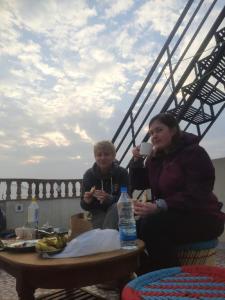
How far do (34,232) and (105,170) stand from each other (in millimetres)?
848

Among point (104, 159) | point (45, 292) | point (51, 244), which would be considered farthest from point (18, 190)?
point (51, 244)

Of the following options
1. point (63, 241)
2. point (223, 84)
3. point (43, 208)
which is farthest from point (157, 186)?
point (43, 208)

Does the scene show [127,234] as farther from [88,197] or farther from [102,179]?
[102,179]

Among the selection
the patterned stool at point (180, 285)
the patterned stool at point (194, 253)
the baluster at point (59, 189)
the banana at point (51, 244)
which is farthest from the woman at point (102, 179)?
the baluster at point (59, 189)

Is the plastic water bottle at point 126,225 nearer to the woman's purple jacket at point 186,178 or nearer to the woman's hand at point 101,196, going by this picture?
the woman's purple jacket at point 186,178

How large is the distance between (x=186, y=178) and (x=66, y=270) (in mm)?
848

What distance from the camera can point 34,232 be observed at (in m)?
1.89

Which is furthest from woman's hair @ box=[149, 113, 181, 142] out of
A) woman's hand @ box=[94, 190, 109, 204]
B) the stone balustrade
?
the stone balustrade

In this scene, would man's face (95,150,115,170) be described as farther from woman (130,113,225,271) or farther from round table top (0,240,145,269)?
round table top (0,240,145,269)

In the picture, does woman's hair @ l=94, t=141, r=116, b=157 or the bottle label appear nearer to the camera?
the bottle label

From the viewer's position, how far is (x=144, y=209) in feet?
4.99

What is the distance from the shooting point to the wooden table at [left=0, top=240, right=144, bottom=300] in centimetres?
106

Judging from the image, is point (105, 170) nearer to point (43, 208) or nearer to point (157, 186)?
point (157, 186)

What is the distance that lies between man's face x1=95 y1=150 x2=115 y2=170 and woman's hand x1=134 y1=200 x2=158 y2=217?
2.99 feet
